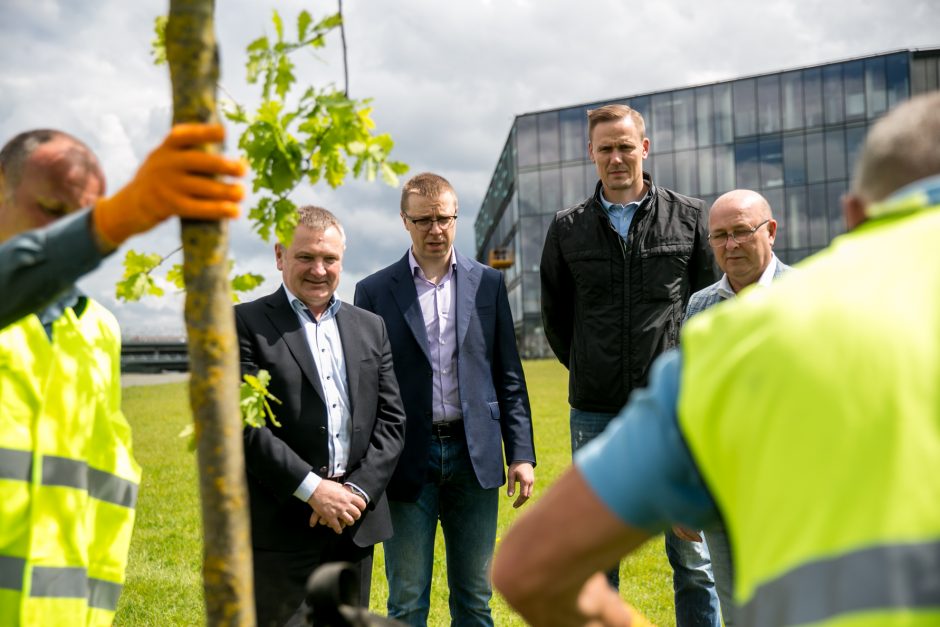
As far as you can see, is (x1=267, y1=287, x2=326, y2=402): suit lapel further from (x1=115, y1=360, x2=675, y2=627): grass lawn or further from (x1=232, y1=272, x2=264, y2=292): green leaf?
(x1=115, y1=360, x2=675, y2=627): grass lawn

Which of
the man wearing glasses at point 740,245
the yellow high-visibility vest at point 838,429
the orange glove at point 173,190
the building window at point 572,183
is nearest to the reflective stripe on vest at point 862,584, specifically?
the yellow high-visibility vest at point 838,429

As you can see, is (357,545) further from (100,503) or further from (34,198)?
(34,198)

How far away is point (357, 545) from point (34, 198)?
88.9 inches

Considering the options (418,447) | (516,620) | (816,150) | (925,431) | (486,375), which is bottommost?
(516,620)

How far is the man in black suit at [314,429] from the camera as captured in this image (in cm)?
354

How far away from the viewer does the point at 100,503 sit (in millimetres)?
2318

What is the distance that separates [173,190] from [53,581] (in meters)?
1.15

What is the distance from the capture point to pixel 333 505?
3.52m

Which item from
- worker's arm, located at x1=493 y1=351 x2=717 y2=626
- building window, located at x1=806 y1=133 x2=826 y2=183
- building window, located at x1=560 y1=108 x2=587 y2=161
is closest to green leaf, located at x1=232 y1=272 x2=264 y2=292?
worker's arm, located at x1=493 y1=351 x2=717 y2=626

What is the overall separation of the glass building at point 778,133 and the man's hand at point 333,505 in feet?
118

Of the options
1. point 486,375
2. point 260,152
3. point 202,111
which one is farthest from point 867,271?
point 486,375

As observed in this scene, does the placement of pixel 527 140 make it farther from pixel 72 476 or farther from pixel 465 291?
pixel 72 476

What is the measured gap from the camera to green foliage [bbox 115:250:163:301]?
2.19 meters

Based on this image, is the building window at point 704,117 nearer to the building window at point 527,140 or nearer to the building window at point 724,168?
the building window at point 724,168
